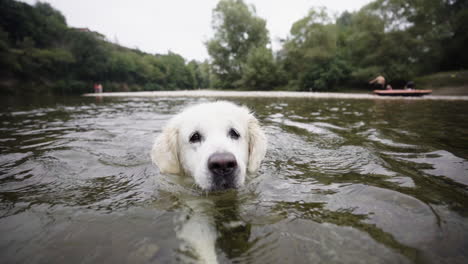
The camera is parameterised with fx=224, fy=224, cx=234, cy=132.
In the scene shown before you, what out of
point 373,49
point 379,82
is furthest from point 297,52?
point 379,82

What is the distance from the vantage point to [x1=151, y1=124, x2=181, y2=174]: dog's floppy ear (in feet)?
11.1

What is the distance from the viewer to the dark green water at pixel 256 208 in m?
1.86

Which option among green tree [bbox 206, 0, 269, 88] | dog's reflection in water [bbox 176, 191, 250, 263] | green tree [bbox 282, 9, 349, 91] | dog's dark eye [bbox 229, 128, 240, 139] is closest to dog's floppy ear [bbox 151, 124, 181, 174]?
dog's reflection in water [bbox 176, 191, 250, 263]

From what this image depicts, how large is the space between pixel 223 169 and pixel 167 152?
137 centimetres

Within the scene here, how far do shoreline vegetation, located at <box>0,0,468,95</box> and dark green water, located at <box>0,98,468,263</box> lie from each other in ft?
85.8

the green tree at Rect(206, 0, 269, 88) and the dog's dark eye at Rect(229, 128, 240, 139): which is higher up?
the green tree at Rect(206, 0, 269, 88)

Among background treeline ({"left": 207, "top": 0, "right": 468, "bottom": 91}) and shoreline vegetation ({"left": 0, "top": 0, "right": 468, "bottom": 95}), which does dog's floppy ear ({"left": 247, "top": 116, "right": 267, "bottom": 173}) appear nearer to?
shoreline vegetation ({"left": 0, "top": 0, "right": 468, "bottom": 95})

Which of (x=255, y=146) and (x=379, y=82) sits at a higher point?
(x=379, y=82)

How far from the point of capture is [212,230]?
2.28 m

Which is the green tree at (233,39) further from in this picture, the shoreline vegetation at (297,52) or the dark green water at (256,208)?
the dark green water at (256,208)

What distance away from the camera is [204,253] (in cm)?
191

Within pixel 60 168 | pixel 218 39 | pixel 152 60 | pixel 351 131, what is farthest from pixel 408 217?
pixel 152 60

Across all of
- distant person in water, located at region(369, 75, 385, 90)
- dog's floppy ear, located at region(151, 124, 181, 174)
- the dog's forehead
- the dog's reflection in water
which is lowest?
the dog's reflection in water

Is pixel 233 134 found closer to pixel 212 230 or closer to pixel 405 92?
pixel 212 230
